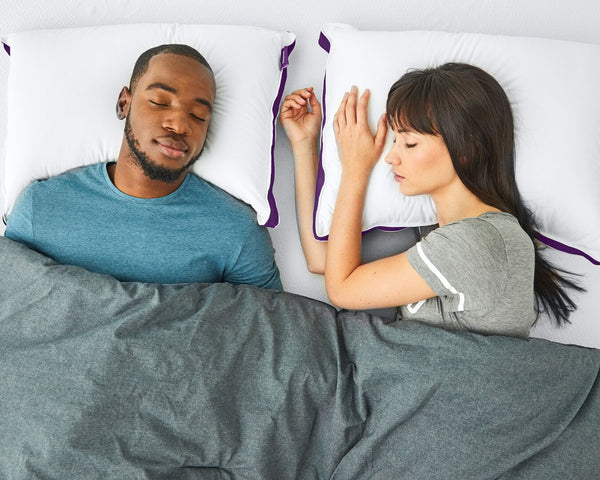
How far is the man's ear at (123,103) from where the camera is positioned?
48.7 inches

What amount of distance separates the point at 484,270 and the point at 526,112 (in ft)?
1.49

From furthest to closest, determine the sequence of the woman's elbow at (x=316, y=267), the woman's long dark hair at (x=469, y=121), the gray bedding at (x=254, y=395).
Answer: the woman's elbow at (x=316, y=267) → the woman's long dark hair at (x=469, y=121) → the gray bedding at (x=254, y=395)

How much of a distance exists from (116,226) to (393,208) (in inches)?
25.6

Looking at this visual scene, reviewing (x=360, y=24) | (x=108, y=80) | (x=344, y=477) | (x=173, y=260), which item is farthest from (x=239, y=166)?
(x=344, y=477)

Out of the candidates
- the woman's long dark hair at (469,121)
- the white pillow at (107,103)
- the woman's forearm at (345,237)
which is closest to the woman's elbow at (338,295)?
the woman's forearm at (345,237)

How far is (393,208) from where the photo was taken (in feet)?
4.17

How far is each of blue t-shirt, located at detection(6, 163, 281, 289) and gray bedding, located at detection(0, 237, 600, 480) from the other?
0.10 meters

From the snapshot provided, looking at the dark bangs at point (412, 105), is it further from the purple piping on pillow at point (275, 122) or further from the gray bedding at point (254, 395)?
the gray bedding at point (254, 395)

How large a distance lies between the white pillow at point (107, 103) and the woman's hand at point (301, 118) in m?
0.06

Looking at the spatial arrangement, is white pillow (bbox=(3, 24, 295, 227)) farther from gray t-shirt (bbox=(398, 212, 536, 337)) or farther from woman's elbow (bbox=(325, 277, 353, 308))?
gray t-shirt (bbox=(398, 212, 536, 337))

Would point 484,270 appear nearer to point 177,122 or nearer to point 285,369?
point 285,369

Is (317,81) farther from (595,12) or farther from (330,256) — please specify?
(595,12)

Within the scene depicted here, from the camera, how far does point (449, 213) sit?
118cm

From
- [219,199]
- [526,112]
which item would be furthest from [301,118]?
[526,112]
